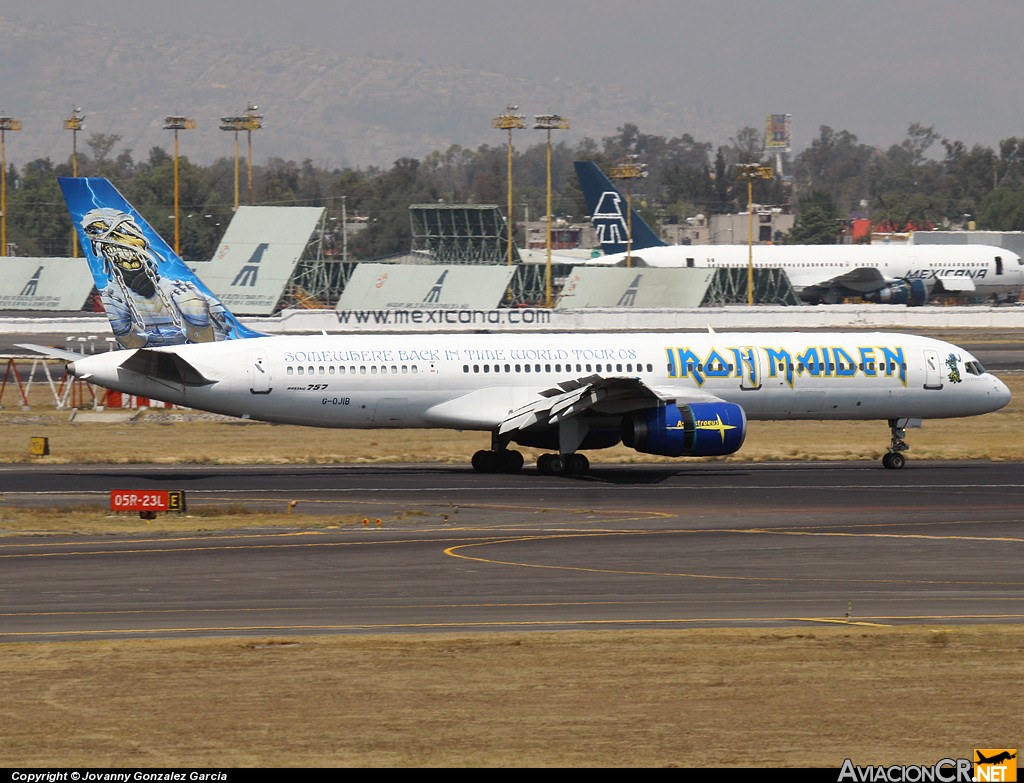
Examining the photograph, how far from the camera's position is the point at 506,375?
1752 inches

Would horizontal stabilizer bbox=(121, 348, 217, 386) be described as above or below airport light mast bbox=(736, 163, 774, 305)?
below

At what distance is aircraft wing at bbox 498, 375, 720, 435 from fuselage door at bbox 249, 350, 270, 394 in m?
6.87

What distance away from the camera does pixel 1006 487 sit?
40.8m

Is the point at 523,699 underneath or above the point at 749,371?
underneath

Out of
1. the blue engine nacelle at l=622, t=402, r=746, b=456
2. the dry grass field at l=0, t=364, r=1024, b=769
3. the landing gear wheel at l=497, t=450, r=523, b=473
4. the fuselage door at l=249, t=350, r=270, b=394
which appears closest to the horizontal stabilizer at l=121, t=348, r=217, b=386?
the fuselage door at l=249, t=350, r=270, b=394

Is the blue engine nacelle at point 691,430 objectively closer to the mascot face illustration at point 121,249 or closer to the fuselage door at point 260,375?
the fuselage door at point 260,375

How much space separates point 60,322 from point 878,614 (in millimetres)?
85097

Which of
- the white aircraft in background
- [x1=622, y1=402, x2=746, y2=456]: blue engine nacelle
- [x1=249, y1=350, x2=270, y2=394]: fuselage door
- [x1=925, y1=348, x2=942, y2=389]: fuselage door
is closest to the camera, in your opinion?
[x1=622, y1=402, x2=746, y2=456]: blue engine nacelle

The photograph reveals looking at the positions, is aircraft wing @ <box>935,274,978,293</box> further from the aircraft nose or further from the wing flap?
the wing flap

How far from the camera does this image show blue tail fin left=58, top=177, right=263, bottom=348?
145 ft

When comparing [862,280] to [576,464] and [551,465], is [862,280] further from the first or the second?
[551,465]

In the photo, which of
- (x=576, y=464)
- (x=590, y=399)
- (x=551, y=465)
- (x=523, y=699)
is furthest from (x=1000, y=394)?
(x=523, y=699)

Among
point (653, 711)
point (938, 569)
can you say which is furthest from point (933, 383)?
point (653, 711)

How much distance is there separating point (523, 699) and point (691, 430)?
77.5 ft
